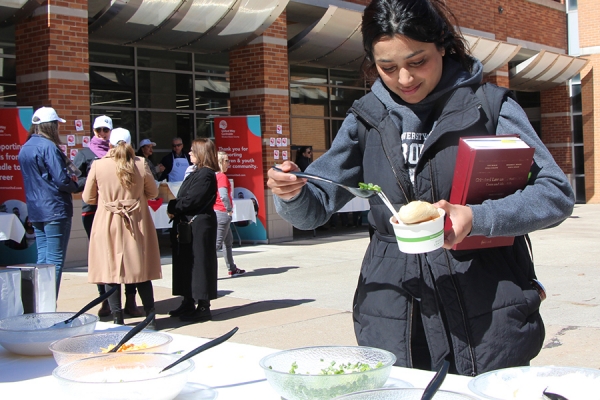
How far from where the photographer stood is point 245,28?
1269 cm

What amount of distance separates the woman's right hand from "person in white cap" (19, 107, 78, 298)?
16.3 feet

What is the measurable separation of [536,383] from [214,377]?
857mm

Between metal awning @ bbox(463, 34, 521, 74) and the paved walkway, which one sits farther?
metal awning @ bbox(463, 34, 521, 74)

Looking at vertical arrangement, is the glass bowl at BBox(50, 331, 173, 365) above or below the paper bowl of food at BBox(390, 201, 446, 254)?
below

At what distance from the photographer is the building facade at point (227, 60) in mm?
10516

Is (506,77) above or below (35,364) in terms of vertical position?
above

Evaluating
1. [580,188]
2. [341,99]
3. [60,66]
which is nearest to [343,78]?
[341,99]

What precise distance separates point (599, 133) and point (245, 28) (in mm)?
14818

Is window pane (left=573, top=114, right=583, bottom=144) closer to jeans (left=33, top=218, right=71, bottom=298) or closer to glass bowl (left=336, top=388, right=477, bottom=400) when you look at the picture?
jeans (left=33, top=218, right=71, bottom=298)

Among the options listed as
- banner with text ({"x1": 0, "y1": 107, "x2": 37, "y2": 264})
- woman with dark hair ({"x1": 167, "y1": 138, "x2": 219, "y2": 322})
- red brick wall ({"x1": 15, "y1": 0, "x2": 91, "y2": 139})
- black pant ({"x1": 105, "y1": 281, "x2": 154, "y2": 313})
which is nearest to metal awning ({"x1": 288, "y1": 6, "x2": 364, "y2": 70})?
red brick wall ({"x1": 15, "y1": 0, "x2": 91, "y2": 139})

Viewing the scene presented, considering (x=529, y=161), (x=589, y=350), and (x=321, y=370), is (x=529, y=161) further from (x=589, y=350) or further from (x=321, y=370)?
(x=589, y=350)

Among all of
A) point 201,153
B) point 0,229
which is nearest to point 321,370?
Result: point 201,153

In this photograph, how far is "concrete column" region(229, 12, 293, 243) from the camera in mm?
13375

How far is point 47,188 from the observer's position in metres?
6.82
